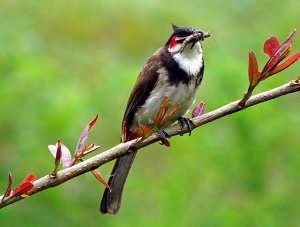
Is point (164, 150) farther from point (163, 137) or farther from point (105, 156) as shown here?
point (105, 156)

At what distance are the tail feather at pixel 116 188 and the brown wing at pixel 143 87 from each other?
1.03 ft

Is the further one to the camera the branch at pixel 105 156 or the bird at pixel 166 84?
the bird at pixel 166 84

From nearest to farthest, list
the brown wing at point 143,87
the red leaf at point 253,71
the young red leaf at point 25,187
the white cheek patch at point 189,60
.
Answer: the young red leaf at point 25,187, the red leaf at point 253,71, the white cheek patch at point 189,60, the brown wing at point 143,87

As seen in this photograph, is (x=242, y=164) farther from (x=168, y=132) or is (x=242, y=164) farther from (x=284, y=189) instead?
(x=168, y=132)

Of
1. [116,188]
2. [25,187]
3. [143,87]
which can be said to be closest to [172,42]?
[143,87]

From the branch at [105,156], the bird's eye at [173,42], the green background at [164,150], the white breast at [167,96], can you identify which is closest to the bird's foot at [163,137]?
the branch at [105,156]

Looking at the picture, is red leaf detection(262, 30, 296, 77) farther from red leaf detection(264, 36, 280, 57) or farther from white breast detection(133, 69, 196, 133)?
white breast detection(133, 69, 196, 133)

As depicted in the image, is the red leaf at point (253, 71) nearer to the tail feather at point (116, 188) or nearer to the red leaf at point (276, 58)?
the red leaf at point (276, 58)

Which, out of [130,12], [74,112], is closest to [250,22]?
[130,12]

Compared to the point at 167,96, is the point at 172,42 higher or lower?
higher

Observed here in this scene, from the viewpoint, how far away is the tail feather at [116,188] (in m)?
3.56

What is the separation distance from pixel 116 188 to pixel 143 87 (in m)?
0.82

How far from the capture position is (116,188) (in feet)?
12.7

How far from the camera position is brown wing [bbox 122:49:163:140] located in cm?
441
